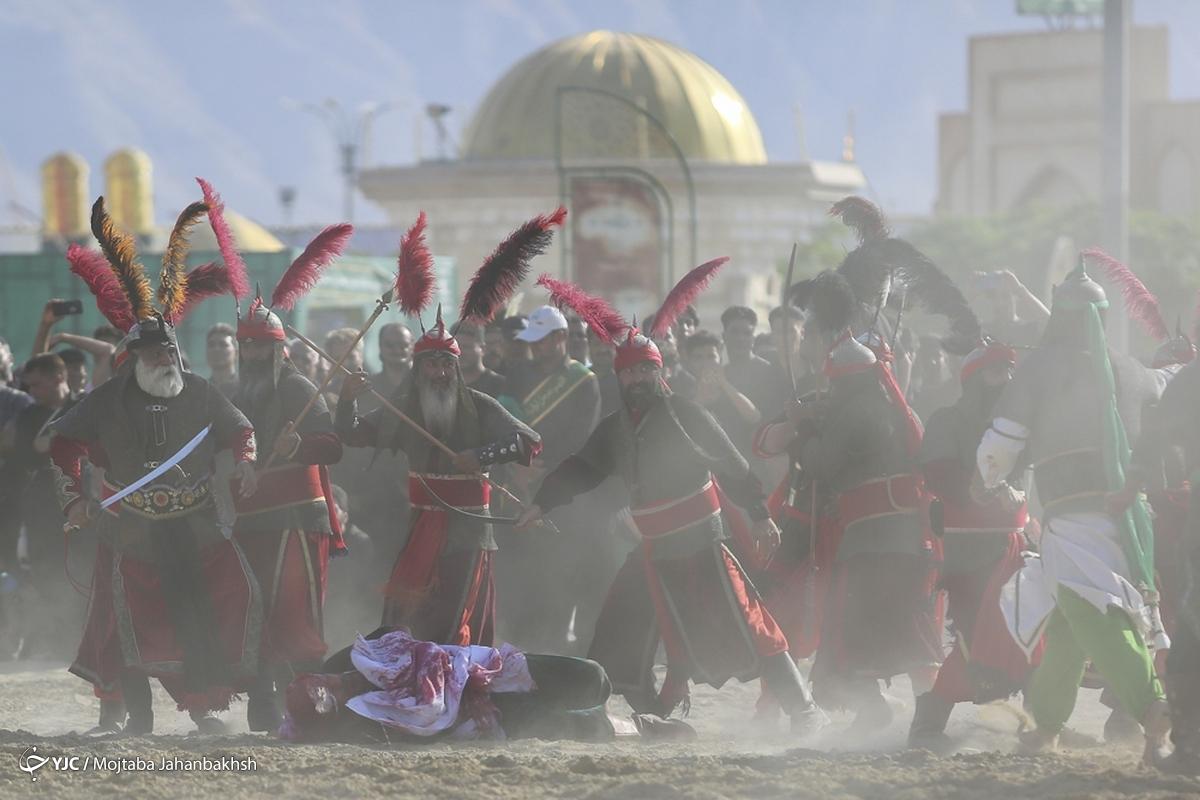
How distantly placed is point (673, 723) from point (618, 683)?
0.34m

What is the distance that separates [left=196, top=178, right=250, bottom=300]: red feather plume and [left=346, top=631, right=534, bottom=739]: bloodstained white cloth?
1769 millimetres

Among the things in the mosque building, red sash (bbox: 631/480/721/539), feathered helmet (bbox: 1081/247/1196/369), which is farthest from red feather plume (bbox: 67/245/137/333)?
the mosque building

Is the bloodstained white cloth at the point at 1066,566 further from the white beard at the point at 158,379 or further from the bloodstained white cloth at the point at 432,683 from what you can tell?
the white beard at the point at 158,379

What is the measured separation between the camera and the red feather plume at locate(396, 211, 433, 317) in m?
8.87

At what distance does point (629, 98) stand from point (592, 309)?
26207 mm

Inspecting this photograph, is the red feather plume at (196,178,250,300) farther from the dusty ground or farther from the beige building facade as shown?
the beige building facade

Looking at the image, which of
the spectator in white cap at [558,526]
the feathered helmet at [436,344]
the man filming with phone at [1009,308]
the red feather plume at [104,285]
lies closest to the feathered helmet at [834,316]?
the man filming with phone at [1009,308]

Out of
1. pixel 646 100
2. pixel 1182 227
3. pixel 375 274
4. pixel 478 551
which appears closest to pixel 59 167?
pixel 646 100

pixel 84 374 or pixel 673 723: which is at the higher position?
pixel 84 374

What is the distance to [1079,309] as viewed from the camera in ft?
25.0

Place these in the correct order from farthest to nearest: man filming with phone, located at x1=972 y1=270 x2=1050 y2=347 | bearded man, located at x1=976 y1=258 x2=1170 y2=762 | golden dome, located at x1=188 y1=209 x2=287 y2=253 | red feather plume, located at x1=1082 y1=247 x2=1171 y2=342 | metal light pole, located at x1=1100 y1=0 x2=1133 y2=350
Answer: golden dome, located at x1=188 y1=209 x2=287 y2=253, metal light pole, located at x1=1100 y1=0 x2=1133 y2=350, man filming with phone, located at x1=972 y1=270 x2=1050 y2=347, red feather plume, located at x1=1082 y1=247 x2=1171 y2=342, bearded man, located at x1=976 y1=258 x2=1170 y2=762

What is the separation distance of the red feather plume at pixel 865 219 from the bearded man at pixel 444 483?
166 cm

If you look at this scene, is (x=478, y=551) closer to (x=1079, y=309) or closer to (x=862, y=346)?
(x=862, y=346)

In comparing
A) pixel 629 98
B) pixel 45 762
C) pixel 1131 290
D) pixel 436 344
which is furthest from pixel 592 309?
pixel 629 98
